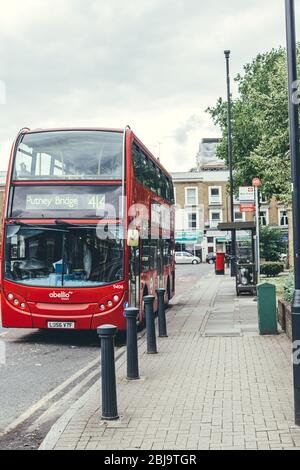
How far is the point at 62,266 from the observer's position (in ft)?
36.9

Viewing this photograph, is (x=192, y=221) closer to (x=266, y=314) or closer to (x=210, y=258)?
(x=210, y=258)

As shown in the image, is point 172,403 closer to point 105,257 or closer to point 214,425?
→ point 214,425

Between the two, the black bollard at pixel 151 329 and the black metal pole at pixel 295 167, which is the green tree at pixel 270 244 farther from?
the black metal pole at pixel 295 167

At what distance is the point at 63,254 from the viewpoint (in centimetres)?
1124

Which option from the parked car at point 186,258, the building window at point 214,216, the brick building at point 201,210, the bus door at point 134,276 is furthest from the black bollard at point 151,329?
the building window at point 214,216

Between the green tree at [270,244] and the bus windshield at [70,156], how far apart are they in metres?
25.2

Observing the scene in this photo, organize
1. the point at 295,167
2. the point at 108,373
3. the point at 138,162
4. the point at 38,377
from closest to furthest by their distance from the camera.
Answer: the point at 295,167 → the point at 108,373 → the point at 38,377 → the point at 138,162

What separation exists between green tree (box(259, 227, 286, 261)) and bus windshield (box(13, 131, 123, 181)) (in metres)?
25.2

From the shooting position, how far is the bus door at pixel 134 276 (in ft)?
37.6

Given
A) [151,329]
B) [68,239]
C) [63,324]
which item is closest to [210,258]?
[68,239]

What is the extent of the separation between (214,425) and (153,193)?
9466 millimetres

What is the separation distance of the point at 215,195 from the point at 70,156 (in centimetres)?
6207

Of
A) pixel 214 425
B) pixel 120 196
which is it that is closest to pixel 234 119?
pixel 120 196

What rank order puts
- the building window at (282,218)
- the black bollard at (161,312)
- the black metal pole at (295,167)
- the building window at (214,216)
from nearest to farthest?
the black metal pole at (295,167)
the black bollard at (161,312)
the building window at (282,218)
the building window at (214,216)
